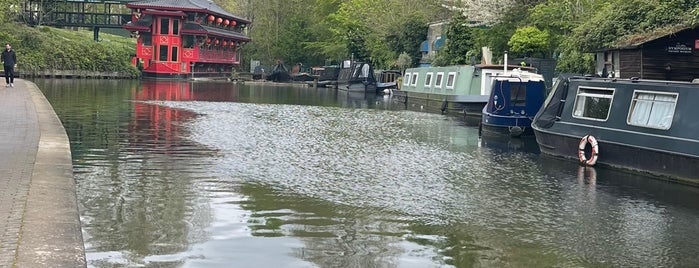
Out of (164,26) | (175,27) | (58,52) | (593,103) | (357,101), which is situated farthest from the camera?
(175,27)

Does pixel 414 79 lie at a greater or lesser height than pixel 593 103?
greater

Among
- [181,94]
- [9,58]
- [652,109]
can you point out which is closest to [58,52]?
[181,94]

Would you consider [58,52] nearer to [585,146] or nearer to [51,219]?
[585,146]

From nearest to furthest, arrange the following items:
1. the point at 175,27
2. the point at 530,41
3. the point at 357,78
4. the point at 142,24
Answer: the point at 530,41
the point at 357,78
the point at 142,24
the point at 175,27

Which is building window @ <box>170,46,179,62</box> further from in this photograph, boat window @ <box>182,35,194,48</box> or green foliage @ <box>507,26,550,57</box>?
green foliage @ <box>507,26,550,57</box>

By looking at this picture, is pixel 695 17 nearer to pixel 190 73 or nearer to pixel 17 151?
pixel 17 151

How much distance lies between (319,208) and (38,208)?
351 cm

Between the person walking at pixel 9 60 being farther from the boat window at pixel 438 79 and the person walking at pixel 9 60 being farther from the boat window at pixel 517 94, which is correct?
the boat window at pixel 517 94

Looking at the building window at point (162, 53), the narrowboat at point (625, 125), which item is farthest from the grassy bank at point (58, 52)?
the narrowboat at point (625, 125)

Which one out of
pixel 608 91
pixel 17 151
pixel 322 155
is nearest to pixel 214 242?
pixel 17 151

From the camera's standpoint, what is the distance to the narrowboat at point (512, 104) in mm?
23312

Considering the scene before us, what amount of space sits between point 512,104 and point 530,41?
12135 mm

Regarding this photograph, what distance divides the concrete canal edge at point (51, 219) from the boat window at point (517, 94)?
13705mm

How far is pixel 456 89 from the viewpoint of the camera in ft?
113
